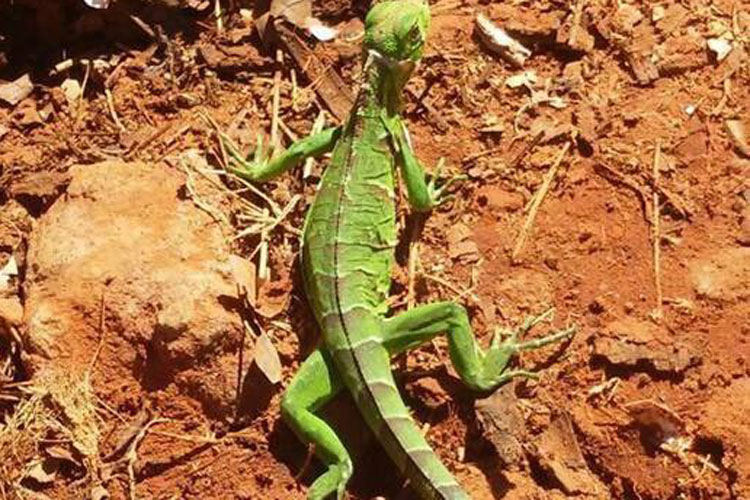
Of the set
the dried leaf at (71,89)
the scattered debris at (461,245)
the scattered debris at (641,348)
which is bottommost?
the scattered debris at (641,348)

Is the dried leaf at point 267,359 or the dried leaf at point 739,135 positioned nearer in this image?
the dried leaf at point 267,359

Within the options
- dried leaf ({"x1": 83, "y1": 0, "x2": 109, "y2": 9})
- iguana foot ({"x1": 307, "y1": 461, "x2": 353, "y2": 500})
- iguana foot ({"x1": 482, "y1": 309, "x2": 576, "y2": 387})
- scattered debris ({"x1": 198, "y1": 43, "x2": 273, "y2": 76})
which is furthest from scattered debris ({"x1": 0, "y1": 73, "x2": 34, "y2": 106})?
iguana foot ({"x1": 482, "y1": 309, "x2": 576, "y2": 387})

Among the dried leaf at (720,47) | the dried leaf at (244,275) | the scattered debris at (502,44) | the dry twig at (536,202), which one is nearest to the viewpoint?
the dried leaf at (244,275)

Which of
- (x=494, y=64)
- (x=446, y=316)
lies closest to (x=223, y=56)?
(x=494, y=64)

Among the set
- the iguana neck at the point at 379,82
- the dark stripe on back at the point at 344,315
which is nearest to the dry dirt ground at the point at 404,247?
the dark stripe on back at the point at 344,315

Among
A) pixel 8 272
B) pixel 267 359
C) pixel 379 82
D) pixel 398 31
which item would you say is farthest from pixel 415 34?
→ pixel 8 272

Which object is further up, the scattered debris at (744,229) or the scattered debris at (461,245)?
the scattered debris at (744,229)

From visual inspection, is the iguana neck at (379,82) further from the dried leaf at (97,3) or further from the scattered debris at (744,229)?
the scattered debris at (744,229)
